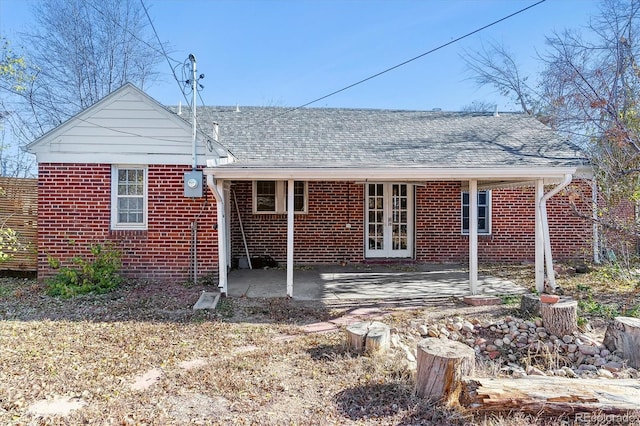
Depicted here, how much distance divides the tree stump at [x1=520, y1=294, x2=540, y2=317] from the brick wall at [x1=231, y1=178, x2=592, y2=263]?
4.69 m

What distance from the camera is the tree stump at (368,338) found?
4.50m

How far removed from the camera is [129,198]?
27.1ft

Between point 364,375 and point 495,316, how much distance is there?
3.16 metres

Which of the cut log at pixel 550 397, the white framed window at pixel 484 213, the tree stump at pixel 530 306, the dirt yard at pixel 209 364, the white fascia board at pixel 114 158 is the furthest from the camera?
the white framed window at pixel 484 213

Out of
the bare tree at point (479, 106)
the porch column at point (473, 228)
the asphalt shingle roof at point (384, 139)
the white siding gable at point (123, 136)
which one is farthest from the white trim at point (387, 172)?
the bare tree at point (479, 106)

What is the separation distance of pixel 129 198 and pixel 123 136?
1251 mm

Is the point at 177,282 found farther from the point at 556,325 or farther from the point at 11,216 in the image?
the point at 556,325

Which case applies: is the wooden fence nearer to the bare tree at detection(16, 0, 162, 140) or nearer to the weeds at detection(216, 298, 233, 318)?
the weeds at detection(216, 298, 233, 318)

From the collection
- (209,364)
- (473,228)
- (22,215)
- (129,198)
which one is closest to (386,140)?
(473,228)

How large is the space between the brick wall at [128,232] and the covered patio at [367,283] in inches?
48.7

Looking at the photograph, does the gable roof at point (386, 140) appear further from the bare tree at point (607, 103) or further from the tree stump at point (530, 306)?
the tree stump at point (530, 306)

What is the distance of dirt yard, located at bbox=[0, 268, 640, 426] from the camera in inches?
128

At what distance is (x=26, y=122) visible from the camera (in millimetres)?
16109

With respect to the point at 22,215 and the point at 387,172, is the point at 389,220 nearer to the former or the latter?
the point at 387,172
